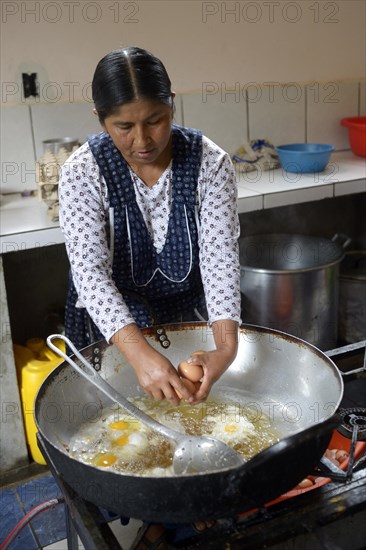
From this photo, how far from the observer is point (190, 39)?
271 cm

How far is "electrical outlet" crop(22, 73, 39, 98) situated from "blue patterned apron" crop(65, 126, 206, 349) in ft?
3.67

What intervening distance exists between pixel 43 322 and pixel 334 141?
181 cm

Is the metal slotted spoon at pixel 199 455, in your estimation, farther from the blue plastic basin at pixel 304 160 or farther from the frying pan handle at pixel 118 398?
the blue plastic basin at pixel 304 160

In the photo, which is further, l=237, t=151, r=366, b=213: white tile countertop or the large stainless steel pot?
l=237, t=151, r=366, b=213: white tile countertop

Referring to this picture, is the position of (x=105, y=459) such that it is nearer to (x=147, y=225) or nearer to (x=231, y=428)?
(x=231, y=428)

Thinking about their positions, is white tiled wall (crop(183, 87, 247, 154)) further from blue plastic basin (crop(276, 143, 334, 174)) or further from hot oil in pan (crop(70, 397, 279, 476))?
hot oil in pan (crop(70, 397, 279, 476))

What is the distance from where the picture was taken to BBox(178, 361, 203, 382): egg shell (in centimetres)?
117

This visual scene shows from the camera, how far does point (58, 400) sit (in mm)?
1165

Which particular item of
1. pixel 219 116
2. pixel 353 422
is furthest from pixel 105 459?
pixel 219 116

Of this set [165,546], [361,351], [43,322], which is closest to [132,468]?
[165,546]

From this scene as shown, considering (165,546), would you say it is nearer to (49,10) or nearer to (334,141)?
(49,10)

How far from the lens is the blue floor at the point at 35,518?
2.00 meters

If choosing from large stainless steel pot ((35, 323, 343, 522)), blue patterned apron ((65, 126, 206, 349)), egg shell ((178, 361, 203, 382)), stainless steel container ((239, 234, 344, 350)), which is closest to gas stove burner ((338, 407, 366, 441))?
large stainless steel pot ((35, 323, 343, 522))

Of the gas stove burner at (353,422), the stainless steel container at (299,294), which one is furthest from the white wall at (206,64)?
the gas stove burner at (353,422)
